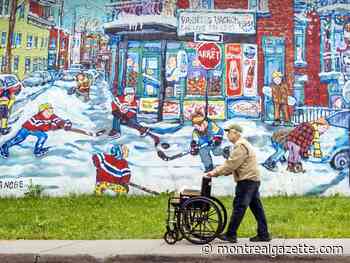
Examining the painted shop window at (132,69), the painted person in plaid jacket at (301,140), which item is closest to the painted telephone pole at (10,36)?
the painted shop window at (132,69)

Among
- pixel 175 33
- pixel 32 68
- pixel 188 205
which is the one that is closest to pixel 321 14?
pixel 175 33

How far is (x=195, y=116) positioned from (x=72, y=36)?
3972mm

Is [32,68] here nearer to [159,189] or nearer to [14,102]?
[14,102]

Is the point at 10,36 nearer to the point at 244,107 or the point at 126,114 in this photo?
the point at 126,114

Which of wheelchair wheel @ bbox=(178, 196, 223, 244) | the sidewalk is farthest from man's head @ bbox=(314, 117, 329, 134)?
wheelchair wheel @ bbox=(178, 196, 223, 244)

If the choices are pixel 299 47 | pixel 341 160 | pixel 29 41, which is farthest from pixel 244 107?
pixel 29 41

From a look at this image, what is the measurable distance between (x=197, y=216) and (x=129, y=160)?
7119 millimetres

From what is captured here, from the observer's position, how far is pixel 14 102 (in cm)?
1703

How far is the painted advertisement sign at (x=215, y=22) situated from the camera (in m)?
17.2

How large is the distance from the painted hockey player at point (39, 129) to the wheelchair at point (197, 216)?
757 cm

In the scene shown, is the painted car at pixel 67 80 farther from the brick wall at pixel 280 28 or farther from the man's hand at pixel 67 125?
the brick wall at pixel 280 28

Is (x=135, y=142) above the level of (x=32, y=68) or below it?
below

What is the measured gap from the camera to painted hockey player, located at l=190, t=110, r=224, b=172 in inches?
663

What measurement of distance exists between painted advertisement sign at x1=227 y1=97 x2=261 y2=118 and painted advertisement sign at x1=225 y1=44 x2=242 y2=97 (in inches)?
7.8
